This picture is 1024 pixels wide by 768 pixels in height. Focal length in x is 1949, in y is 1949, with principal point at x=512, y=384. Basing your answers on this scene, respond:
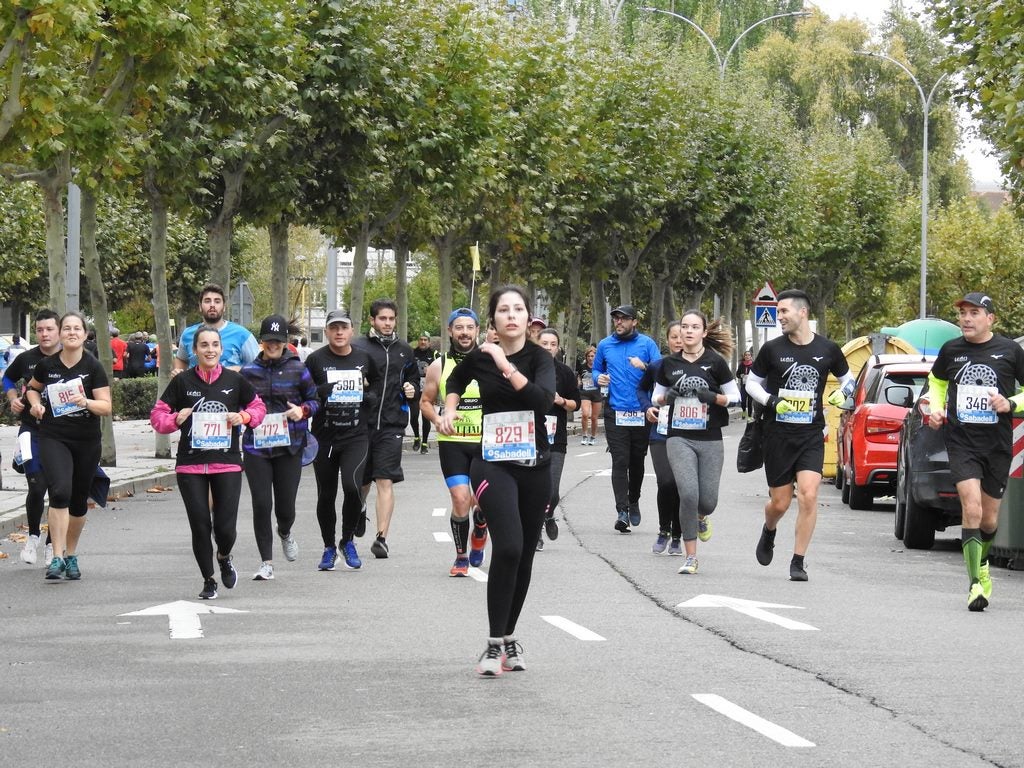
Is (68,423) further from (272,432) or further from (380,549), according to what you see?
(380,549)

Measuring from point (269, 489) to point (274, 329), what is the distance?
42.6 inches

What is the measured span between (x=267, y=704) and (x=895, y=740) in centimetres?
252

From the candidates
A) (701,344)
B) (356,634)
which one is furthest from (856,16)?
(356,634)

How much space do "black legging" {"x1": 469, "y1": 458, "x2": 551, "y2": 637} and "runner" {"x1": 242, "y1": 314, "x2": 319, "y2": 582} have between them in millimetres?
4354

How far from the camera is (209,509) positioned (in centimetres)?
1201

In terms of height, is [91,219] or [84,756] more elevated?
[91,219]

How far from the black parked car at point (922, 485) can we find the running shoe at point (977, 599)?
2.59 metres

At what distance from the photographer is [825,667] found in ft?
29.3

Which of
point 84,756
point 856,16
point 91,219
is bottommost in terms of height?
point 84,756

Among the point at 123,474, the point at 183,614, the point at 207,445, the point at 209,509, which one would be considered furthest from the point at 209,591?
the point at 123,474

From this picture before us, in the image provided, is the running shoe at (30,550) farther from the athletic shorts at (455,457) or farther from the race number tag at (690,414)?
the race number tag at (690,414)

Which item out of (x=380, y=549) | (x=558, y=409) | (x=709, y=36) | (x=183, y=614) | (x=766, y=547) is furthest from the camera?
(x=709, y=36)

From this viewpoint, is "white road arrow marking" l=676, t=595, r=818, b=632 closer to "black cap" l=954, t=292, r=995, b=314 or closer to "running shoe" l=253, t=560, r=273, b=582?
"black cap" l=954, t=292, r=995, b=314

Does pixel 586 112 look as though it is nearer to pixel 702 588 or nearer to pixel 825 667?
pixel 702 588
